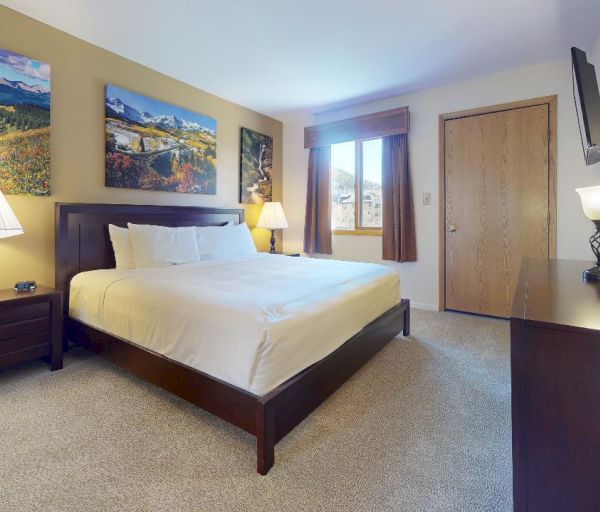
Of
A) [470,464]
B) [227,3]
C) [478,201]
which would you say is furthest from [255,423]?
[478,201]

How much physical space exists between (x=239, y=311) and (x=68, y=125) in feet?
7.70

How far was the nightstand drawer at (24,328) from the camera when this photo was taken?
209 cm

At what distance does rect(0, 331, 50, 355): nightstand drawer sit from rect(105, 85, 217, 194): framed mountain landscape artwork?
1.36 m

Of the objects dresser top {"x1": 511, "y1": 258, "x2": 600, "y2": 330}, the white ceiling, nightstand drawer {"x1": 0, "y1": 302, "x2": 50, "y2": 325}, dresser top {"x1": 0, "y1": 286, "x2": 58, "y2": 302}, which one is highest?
the white ceiling

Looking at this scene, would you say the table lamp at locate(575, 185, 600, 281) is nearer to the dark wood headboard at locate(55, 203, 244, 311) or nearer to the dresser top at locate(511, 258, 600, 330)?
the dresser top at locate(511, 258, 600, 330)

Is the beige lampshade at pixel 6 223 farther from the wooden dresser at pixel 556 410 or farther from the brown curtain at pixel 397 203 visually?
the brown curtain at pixel 397 203

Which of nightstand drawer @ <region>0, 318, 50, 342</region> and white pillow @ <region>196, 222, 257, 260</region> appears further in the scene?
white pillow @ <region>196, 222, 257, 260</region>

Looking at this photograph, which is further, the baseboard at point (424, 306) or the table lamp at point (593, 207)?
the baseboard at point (424, 306)

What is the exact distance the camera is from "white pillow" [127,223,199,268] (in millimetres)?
2775

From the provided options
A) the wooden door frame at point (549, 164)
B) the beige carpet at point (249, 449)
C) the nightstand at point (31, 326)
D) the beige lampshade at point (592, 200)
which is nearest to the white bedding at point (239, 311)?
the nightstand at point (31, 326)

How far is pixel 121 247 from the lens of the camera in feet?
9.11

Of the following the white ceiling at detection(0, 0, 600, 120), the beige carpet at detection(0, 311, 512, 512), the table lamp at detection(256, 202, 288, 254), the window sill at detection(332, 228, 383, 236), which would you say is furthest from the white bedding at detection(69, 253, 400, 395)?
the white ceiling at detection(0, 0, 600, 120)

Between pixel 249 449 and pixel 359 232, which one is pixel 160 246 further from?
pixel 359 232

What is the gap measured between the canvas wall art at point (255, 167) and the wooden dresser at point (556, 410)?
12.4 feet
